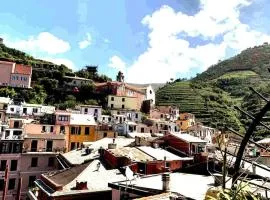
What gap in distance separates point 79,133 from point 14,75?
3192cm

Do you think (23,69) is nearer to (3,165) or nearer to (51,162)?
(51,162)

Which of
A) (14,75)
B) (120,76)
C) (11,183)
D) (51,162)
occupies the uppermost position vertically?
(120,76)

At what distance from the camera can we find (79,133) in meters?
50.6

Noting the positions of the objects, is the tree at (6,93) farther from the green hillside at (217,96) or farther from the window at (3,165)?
the green hillside at (217,96)

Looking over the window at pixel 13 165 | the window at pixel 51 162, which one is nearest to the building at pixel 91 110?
the window at pixel 51 162

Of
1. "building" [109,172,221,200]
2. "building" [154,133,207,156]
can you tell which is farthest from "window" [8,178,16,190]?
"building" [109,172,221,200]

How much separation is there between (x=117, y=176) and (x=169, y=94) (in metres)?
86.7

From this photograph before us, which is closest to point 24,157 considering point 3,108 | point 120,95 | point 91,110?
point 3,108

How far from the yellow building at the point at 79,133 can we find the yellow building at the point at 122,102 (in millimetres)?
27055

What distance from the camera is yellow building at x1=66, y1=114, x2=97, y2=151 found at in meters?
49.8

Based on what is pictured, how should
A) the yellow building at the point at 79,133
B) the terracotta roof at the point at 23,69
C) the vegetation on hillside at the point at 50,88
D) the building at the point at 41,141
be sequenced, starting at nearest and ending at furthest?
the building at the point at 41,141 < the yellow building at the point at 79,133 < the vegetation on hillside at the point at 50,88 < the terracotta roof at the point at 23,69

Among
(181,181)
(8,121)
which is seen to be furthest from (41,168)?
(181,181)

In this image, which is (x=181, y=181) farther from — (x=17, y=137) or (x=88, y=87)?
(x=88, y=87)

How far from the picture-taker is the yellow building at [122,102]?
259ft
